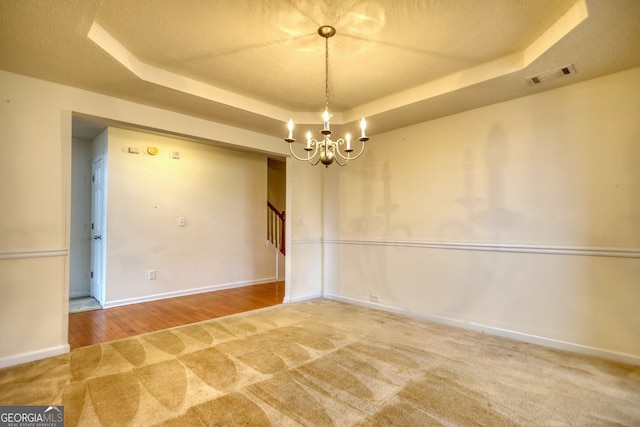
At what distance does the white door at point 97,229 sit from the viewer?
4.21 m

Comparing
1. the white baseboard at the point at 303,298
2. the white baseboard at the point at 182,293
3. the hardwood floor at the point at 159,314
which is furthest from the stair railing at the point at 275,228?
the white baseboard at the point at 303,298

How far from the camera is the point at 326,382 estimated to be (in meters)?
2.13

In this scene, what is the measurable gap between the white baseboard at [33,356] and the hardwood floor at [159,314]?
17 centimetres

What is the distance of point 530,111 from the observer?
2.90 m

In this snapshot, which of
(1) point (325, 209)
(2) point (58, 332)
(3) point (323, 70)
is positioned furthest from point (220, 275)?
(3) point (323, 70)

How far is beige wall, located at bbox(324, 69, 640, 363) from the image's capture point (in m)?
2.48

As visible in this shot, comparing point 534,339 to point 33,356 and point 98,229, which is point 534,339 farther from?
point 98,229

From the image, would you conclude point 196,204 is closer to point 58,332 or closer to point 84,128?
point 84,128

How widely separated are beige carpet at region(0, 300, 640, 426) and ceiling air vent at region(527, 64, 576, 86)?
2.36 metres

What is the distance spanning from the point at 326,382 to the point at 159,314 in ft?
8.66

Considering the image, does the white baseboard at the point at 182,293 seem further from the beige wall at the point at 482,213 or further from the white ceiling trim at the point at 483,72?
the white ceiling trim at the point at 483,72

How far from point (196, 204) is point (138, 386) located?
127 inches

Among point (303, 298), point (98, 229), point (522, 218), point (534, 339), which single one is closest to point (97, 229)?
point (98, 229)

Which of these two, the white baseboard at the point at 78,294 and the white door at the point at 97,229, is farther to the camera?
the white baseboard at the point at 78,294
